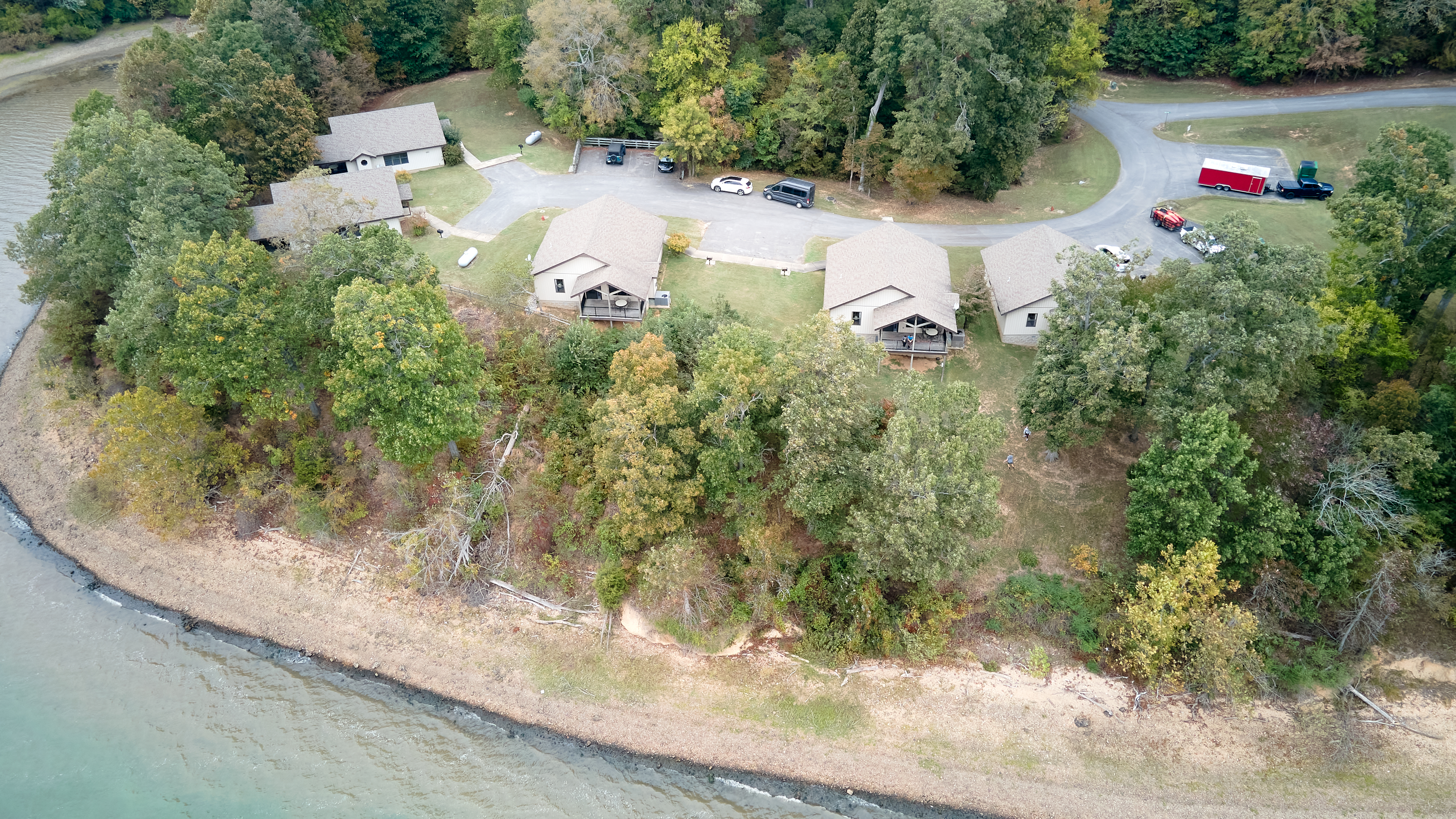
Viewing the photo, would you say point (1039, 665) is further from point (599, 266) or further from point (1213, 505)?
point (599, 266)

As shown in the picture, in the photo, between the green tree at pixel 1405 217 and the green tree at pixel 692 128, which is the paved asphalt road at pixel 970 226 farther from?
the green tree at pixel 1405 217

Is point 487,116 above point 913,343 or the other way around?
above

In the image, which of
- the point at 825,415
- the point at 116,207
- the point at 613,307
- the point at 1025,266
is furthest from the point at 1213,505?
the point at 116,207

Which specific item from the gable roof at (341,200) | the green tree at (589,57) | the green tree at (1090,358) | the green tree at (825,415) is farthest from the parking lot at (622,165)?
the green tree at (1090,358)

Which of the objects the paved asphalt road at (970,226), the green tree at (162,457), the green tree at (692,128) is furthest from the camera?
the green tree at (692,128)

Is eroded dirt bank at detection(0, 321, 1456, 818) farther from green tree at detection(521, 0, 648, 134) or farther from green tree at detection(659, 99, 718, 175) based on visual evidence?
green tree at detection(521, 0, 648, 134)

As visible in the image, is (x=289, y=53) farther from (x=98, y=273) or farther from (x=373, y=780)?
(x=373, y=780)
